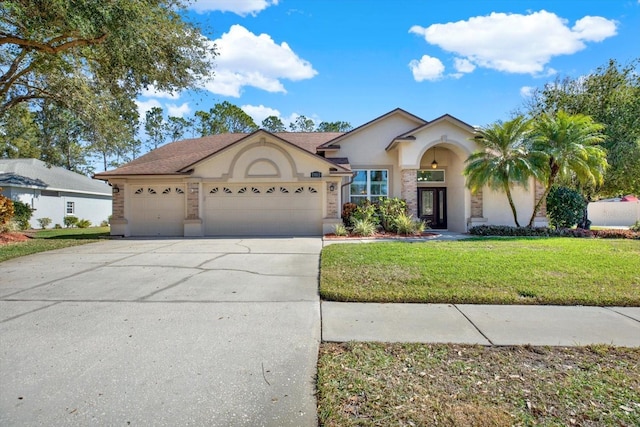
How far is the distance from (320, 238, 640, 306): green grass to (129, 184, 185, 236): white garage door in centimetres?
902

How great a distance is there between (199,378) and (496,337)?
3.43 metres

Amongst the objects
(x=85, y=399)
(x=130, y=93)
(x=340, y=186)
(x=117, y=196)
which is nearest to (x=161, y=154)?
(x=117, y=196)

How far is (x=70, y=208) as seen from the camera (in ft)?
86.1

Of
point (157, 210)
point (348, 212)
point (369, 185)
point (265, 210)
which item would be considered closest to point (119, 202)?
point (157, 210)

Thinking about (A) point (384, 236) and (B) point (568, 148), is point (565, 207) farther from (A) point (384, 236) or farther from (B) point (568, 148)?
(A) point (384, 236)

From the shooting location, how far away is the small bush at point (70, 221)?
24.9 metres

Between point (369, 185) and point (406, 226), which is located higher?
point (369, 185)

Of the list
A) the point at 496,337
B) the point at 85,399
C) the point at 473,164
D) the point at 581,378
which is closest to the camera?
the point at 85,399

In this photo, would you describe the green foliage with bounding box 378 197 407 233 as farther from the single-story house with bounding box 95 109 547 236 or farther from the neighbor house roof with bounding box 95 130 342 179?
the neighbor house roof with bounding box 95 130 342 179

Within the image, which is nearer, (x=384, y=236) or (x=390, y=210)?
(x=384, y=236)

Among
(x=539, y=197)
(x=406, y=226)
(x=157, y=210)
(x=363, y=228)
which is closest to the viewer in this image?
(x=363, y=228)

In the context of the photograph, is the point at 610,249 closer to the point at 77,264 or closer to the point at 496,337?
the point at 496,337

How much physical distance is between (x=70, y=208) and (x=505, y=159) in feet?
96.3

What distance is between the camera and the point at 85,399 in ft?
9.58
